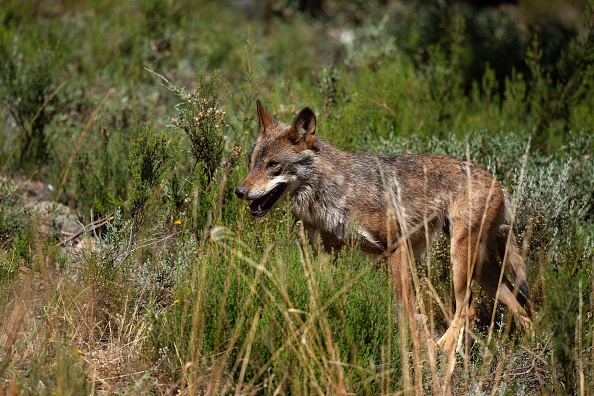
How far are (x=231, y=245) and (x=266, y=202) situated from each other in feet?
2.32

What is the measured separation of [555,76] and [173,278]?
7.39 meters

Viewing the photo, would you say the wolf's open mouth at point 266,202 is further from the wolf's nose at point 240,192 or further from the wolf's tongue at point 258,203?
the wolf's nose at point 240,192

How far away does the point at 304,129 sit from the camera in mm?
6305

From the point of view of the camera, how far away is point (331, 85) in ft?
28.2

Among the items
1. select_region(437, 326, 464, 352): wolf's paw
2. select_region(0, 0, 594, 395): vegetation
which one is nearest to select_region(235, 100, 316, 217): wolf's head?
select_region(0, 0, 594, 395): vegetation

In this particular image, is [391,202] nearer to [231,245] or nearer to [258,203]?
[258,203]

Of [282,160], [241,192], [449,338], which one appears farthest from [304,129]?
[449,338]

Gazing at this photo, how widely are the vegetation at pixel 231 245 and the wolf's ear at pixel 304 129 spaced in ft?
2.03

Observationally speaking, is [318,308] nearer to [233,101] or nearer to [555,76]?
[233,101]

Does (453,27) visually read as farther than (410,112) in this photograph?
Yes

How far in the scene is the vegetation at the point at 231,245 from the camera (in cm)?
466

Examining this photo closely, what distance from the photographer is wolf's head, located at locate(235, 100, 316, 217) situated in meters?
6.02

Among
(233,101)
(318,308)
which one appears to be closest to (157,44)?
(233,101)

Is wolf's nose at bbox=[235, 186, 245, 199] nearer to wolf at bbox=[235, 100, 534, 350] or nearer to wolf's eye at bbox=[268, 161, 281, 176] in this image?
wolf at bbox=[235, 100, 534, 350]
